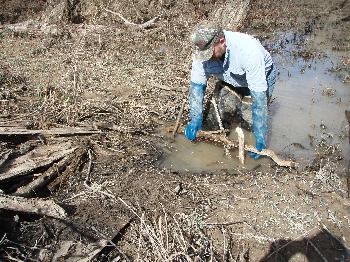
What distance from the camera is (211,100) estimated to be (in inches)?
248

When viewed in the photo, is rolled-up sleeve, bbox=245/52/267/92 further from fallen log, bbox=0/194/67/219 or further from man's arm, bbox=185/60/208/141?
fallen log, bbox=0/194/67/219

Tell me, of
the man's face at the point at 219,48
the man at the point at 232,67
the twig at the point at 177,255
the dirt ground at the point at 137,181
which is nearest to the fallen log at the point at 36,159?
the dirt ground at the point at 137,181

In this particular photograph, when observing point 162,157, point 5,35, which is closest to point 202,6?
point 5,35

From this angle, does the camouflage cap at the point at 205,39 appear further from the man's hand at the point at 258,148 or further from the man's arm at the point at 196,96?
the man's hand at the point at 258,148

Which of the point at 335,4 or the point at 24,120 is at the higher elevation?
the point at 335,4

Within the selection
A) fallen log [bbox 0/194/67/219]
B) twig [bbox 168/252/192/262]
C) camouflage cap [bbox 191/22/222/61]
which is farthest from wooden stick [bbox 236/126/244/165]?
fallen log [bbox 0/194/67/219]

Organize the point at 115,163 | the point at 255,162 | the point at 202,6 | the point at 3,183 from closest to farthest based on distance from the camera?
the point at 3,183
the point at 115,163
the point at 255,162
the point at 202,6

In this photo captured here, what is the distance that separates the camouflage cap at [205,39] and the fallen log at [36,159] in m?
1.95

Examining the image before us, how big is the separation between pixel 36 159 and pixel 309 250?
3120 millimetres

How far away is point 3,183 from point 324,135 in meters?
4.58

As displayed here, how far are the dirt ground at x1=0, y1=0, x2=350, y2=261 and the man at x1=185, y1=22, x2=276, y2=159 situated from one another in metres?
0.67

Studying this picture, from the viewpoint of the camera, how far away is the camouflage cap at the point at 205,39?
450 centimetres

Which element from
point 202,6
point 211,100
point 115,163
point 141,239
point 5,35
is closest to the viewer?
point 141,239

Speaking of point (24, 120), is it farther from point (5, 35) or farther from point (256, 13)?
point (256, 13)
